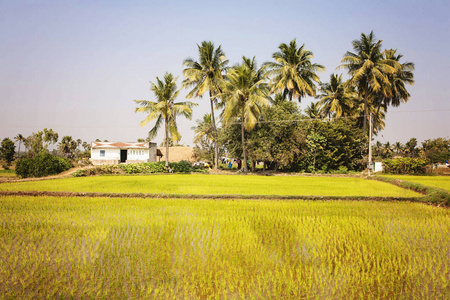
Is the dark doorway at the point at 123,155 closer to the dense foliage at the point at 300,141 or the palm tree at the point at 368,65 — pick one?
the dense foliage at the point at 300,141

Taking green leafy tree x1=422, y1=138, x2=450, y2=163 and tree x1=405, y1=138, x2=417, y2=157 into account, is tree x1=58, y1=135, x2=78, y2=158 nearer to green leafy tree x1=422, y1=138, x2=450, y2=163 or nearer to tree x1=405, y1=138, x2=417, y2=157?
green leafy tree x1=422, y1=138, x2=450, y2=163

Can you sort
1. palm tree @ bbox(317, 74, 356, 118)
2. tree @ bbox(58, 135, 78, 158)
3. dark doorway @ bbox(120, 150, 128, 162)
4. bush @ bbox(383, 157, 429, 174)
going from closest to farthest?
1. bush @ bbox(383, 157, 429, 174)
2. palm tree @ bbox(317, 74, 356, 118)
3. dark doorway @ bbox(120, 150, 128, 162)
4. tree @ bbox(58, 135, 78, 158)

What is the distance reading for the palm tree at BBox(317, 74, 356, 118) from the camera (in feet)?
89.2

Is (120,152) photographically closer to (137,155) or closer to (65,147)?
(137,155)

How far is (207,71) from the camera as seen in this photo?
2445 centimetres

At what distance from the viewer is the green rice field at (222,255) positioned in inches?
99.7

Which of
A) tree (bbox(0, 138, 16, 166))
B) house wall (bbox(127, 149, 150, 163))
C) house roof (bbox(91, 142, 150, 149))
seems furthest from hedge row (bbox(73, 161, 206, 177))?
tree (bbox(0, 138, 16, 166))

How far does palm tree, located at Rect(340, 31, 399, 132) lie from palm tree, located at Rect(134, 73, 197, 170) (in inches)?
538

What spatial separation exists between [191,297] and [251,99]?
64.4 feet

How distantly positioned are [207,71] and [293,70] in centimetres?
705

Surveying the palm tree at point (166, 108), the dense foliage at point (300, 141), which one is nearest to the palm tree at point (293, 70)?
the dense foliage at point (300, 141)

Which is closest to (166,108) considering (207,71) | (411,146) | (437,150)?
(207,71)

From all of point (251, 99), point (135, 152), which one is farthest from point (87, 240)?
point (135, 152)

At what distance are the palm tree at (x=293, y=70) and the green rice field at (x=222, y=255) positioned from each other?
786 inches
